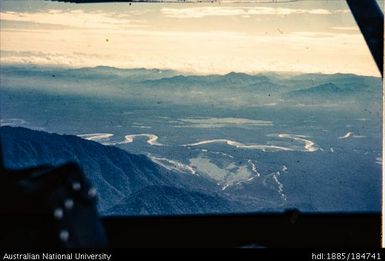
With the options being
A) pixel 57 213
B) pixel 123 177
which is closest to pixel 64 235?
pixel 57 213

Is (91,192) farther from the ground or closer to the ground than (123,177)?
farther from the ground

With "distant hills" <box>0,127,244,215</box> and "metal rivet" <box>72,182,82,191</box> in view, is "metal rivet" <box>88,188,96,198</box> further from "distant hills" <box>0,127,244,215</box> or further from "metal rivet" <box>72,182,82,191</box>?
"distant hills" <box>0,127,244,215</box>

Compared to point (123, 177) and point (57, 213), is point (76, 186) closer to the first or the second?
point (57, 213)

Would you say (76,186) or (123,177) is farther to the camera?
(123,177)

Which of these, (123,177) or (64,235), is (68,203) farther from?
(123,177)

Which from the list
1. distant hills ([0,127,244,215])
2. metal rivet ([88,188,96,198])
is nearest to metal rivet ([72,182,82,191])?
metal rivet ([88,188,96,198])

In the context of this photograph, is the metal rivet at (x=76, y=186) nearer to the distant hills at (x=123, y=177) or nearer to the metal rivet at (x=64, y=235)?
the metal rivet at (x=64, y=235)

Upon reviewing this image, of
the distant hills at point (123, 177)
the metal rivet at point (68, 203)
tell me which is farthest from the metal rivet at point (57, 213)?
the distant hills at point (123, 177)

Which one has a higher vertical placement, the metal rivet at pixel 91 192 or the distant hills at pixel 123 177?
the metal rivet at pixel 91 192

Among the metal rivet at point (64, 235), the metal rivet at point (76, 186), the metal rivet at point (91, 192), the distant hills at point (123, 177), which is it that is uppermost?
the metal rivet at point (76, 186)
